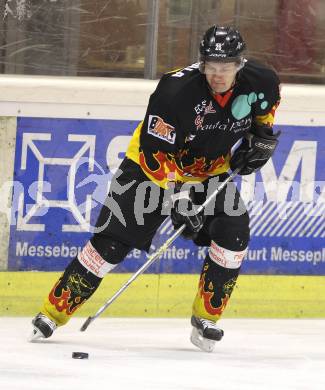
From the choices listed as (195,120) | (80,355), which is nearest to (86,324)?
(80,355)

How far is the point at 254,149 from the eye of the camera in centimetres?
520

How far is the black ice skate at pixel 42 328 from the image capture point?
17.1 ft

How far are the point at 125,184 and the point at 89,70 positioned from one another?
1.27m

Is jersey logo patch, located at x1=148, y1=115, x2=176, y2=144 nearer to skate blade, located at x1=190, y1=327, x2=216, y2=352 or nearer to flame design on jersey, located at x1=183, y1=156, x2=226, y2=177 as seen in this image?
flame design on jersey, located at x1=183, y1=156, x2=226, y2=177

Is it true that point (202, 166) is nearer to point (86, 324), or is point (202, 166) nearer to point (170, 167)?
point (170, 167)

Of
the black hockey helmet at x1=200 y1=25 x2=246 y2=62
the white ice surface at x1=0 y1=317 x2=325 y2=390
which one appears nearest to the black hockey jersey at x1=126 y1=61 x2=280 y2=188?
the black hockey helmet at x1=200 y1=25 x2=246 y2=62

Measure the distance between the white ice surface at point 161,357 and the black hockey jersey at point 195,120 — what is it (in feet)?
2.29

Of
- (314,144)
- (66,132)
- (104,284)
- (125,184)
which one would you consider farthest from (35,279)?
(314,144)

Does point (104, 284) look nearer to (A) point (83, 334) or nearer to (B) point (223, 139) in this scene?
(A) point (83, 334)

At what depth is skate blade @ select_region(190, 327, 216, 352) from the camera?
17.1ft

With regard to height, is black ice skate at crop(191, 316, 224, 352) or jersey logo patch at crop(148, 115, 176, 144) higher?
jersey logo patch at crop(148, 115, 176, 144)

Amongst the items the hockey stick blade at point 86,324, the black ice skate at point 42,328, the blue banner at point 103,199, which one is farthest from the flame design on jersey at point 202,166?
the blue banner at point 103,199

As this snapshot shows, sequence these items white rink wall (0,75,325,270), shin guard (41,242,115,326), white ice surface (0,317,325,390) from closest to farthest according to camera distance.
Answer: white ice surface (0,317,325,390)
shin guard (41,242,115,326)
white rink wall (0,75,325,270)

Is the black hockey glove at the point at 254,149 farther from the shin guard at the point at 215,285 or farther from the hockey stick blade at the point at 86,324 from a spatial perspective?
the hockey stick blade at the point at 86,324
